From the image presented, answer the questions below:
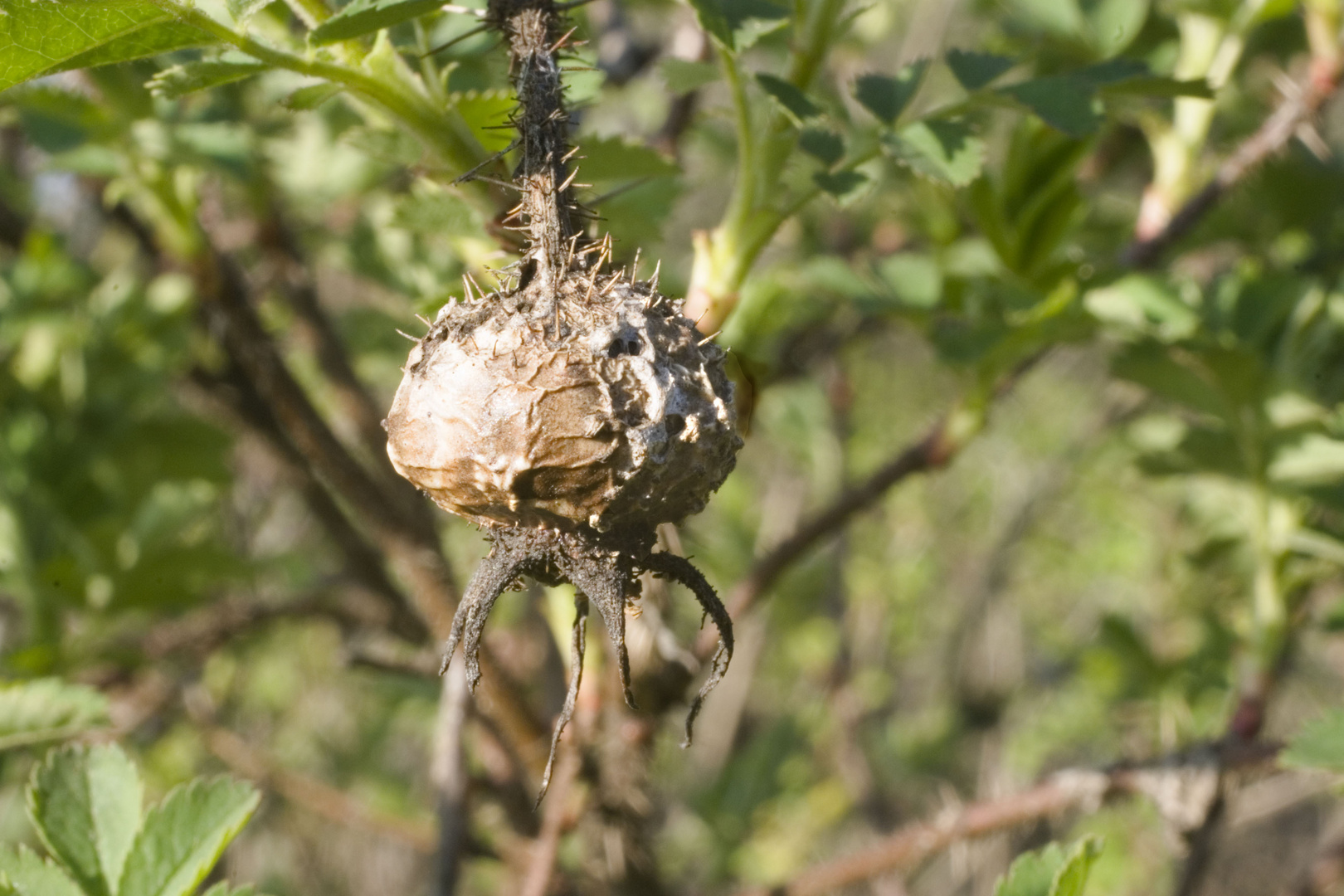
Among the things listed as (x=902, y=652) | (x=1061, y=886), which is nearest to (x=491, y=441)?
(x=1061, y=886)

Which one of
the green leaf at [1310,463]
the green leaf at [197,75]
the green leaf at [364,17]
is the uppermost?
the green leaf at [197,75]

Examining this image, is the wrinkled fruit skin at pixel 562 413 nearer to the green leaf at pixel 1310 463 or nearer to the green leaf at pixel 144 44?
the green leaf at pixel 144 44

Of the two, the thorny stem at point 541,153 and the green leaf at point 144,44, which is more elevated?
the green leaf at point 144,44

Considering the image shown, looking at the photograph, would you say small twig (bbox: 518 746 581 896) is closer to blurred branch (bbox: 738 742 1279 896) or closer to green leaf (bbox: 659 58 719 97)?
blurred branch (bbox: 738 742 1279 896)

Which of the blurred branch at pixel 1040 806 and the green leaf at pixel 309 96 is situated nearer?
the green leaf at pixel 309 96

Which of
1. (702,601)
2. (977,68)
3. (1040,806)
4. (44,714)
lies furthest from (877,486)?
(44,714)

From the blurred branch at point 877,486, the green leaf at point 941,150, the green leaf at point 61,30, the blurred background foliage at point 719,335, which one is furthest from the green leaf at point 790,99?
the blurred branch at point 877,486

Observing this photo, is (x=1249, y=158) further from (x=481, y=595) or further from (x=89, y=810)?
(x=89, y=810)

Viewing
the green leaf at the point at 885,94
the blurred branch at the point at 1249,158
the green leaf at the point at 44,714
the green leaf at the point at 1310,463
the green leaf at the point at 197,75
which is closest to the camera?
the green leaf at the point at 197,75
